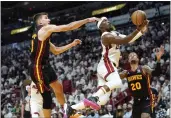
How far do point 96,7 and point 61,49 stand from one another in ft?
50.3

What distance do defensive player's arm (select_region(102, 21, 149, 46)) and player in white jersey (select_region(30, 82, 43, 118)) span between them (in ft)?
5.49

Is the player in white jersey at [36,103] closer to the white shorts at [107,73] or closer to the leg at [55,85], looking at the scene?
the leg at [55,85]

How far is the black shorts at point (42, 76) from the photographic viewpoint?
769cm

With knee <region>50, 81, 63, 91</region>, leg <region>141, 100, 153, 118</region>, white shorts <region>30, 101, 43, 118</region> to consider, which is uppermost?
Result: knee <region>50, 81, 63, 91</region>

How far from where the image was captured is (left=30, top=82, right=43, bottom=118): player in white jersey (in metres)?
7.94

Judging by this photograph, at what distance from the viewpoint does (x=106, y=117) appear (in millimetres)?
12625

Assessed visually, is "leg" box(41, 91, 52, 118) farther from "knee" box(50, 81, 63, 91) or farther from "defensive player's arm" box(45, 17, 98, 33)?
"defensive player's arm" box(45, 17, 98, 33)

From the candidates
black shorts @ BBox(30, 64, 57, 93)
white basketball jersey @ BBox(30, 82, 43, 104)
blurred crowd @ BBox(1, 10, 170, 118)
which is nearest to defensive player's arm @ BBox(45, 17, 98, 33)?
black shorts @ BBox(30, 64, 57, 93)

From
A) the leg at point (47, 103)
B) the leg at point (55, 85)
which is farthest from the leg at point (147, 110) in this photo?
the leg at point (47, 103)

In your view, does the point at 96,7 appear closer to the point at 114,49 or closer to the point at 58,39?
the point at 58,39

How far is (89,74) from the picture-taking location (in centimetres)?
1795

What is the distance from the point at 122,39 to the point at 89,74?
10821 mm

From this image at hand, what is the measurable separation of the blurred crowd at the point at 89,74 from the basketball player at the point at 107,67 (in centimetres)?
452

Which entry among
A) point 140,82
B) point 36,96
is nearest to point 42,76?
point 36,96
